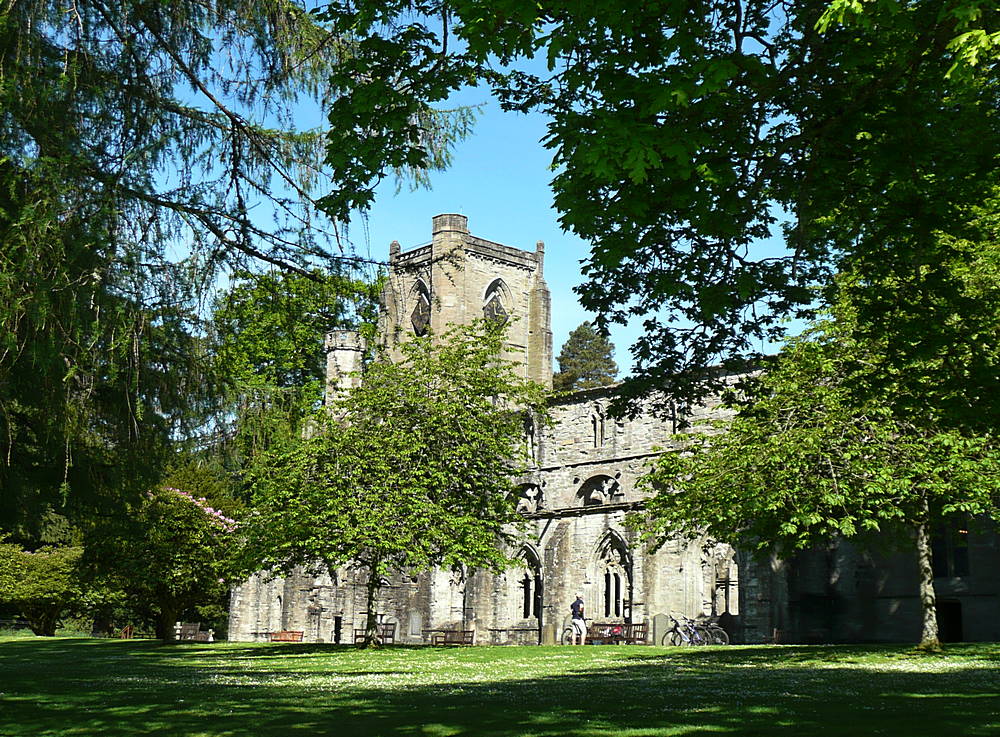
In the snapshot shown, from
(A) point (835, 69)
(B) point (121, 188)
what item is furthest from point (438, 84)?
(A) point (835, 69)

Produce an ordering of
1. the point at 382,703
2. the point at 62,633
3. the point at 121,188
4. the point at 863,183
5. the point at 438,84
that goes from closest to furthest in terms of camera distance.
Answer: the point at 121,188
the point at 438,84
the point at 863,183
the point at 382,703
the point at 62,633

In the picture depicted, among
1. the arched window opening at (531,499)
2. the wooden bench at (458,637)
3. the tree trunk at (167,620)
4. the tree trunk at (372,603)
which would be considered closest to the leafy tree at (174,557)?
the tree trunk at (167,620)

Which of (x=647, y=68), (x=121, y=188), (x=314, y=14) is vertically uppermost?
(x=314, y=14)

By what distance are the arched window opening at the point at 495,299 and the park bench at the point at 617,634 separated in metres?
33.9

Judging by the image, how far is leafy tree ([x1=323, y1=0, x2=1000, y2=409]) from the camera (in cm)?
809

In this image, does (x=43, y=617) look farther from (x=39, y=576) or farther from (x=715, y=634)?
(x=715, y=634)

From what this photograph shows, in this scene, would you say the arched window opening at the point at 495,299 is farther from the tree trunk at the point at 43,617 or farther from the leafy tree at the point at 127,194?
the leafy tree at the point at 127,194

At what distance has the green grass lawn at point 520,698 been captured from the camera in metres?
10.3

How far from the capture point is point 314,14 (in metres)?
9.64

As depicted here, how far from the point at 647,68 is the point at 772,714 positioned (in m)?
6.54

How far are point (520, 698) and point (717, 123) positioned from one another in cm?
746

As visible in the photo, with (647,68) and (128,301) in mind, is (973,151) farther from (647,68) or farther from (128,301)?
(128,301)

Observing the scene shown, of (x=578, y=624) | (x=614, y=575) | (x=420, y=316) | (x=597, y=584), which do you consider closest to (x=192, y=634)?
(x=578, y=624)

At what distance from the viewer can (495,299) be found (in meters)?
74.3
